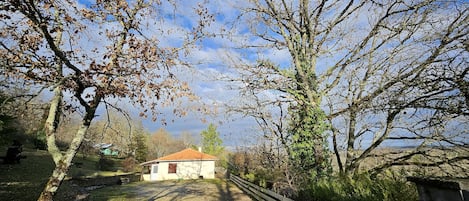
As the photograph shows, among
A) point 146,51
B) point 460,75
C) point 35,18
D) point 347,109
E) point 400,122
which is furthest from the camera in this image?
point 347,109

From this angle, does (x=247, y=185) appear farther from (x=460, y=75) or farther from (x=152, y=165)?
(x=152, y=165)

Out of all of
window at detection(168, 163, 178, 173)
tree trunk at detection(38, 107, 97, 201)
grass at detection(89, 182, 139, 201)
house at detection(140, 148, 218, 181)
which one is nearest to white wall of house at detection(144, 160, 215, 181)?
house at detection(140, 148, 218, 181)

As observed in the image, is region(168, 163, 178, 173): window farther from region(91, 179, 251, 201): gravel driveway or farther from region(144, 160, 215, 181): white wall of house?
region(91, 179, 251, 201): gravel driveway

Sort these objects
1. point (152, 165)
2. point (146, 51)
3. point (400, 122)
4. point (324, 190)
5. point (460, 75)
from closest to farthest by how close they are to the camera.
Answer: point (146, 51), point (460, 75), point (324, 190), point (400, 122), point (152, 165)

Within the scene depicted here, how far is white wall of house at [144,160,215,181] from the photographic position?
1480 inches

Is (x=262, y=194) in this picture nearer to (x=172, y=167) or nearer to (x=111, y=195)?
(x=111, y=195)

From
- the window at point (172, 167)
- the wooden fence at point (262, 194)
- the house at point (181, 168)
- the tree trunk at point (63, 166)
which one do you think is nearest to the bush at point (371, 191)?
the wooden fence at point (262, 194)

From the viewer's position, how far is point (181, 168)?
38375 mm

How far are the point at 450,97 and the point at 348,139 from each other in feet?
11.8

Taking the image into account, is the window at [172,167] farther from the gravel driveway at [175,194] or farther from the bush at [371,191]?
the bush at [371,191]

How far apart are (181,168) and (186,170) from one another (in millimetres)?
826

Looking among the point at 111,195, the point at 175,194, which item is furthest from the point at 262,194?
the point at 111,195

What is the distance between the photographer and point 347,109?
28.3 ft

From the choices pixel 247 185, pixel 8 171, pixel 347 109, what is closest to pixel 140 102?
pixel 347 109
